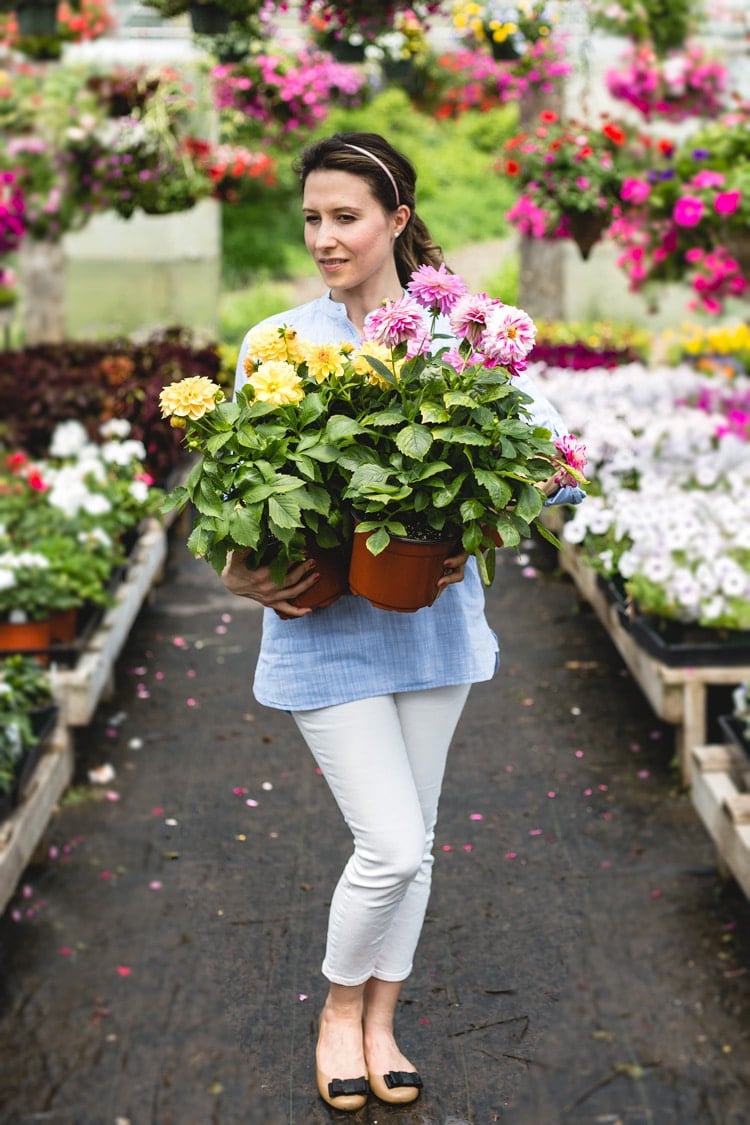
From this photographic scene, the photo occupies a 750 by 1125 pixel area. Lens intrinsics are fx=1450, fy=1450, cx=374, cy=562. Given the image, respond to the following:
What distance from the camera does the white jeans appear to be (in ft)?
7.27

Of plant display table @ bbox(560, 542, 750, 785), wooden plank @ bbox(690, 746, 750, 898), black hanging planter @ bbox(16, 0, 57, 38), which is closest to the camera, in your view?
wooden plank @ bbox(690, 746, 750, 898)

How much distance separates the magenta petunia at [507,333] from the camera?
205 cm

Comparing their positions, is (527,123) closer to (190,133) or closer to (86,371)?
(190,133)

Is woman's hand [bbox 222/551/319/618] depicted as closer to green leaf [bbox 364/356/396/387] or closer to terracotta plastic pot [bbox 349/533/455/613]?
terracotta plastic pot [bbox 349/533/455/613]

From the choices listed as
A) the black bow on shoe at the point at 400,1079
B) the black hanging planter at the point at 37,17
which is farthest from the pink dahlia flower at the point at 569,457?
the black hanging planter at the point at 37,17

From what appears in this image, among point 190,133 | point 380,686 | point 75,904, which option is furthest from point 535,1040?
point 190,133

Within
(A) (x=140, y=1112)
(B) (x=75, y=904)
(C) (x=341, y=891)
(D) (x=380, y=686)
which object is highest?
(D) (x=380, y=686)

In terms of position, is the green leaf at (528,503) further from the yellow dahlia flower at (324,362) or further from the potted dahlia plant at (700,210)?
the potted dahlia plant at (700,210)

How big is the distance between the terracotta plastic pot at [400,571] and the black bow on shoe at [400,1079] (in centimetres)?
83

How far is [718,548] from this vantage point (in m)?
4.30

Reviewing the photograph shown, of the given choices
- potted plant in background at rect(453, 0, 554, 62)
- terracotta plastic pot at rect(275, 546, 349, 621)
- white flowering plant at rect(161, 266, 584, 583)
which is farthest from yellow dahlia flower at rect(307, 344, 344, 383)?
potted plant in background at rect(453, 0, 554, 62)

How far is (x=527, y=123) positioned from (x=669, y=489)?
4.92 metres

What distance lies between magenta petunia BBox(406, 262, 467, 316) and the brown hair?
23 centimetres

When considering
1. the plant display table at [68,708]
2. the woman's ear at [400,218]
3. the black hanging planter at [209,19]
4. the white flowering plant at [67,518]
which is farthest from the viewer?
the black hanging planter at [209,19]
